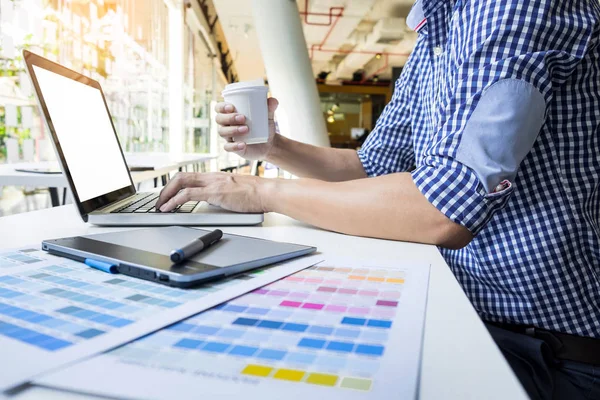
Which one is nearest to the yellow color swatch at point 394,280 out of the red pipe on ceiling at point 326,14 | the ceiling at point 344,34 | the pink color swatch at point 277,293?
the pink color swatch at point 277,293

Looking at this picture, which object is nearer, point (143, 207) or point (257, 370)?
point (257, 370)

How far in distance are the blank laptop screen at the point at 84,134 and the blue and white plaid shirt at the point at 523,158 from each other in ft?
1.99

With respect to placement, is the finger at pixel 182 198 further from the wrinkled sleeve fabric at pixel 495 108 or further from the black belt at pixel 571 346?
the black belt at pixel 571 346

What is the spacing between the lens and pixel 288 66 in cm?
393

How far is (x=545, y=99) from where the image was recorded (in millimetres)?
744

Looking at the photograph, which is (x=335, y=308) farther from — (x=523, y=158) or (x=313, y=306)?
(x=523, y=158)

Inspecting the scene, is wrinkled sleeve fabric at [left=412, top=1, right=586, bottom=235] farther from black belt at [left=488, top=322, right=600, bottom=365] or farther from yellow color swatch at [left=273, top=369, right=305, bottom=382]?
yellow color swatch at [left=273, top=369, right=305, bottom=382]

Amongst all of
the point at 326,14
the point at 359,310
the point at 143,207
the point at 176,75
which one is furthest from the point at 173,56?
the point at 359,310

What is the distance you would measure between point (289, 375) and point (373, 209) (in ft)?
1.64

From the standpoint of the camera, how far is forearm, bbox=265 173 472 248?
2.49 feet

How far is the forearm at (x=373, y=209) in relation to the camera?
2.49 ft

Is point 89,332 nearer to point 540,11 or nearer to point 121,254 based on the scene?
point 121,254

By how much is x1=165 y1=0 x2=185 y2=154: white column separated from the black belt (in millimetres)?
6619

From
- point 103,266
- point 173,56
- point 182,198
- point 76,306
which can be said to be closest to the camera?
point 76,306
